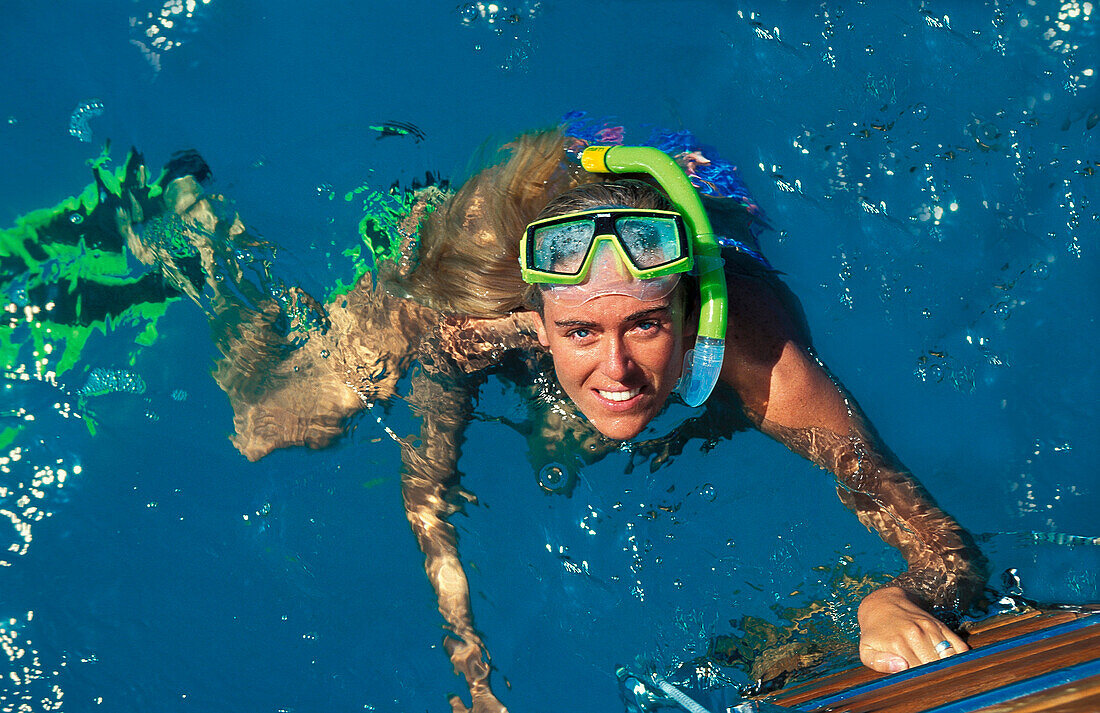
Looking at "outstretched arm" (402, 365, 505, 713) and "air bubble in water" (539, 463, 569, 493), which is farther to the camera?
"air bubble in water" (539, 463, 569, 493)

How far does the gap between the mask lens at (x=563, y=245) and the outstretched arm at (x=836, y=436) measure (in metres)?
0.93

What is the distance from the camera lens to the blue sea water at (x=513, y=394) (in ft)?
13.6

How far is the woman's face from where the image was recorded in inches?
133

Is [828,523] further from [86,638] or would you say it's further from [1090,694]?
[86,638]

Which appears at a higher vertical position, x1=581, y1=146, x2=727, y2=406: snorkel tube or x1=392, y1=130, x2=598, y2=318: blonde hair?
x1=392, y1=130, x2=598, y2=318: blonde hair

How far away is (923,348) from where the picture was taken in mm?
4793

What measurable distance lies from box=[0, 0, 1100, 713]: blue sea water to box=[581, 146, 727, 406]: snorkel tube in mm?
887

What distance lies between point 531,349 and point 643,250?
42.2 inches

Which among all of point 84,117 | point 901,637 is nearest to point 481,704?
point 901,637

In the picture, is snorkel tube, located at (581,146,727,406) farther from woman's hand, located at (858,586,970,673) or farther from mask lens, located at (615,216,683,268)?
woman's hand, located at (858,586,970,673)

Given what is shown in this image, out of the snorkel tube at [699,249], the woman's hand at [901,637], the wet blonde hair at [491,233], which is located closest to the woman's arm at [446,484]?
the wet blonde hair at [491,233]

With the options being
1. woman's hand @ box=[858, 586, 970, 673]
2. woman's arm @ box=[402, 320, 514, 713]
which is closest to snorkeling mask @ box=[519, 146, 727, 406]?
woman's arm @ box=[402, 320, 514, 713]

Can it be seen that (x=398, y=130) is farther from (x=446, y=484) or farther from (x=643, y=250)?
(x=643, y=250)

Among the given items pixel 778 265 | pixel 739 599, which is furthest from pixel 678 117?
pixel 739 599
